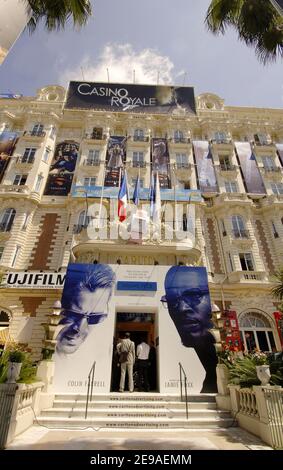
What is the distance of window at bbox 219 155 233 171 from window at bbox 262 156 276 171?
3471mm

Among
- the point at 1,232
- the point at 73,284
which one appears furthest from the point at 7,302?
the point at 73,284

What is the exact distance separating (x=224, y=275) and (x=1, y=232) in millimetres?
17405

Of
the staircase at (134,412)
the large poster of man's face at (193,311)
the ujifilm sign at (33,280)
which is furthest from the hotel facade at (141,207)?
the staircase at (134,412)

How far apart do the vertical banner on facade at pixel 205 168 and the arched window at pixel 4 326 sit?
18.6 metres

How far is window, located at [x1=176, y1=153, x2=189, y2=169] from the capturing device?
25.0 metres

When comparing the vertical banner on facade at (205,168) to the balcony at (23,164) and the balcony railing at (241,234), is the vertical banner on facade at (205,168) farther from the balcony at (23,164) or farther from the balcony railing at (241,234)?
the balcony at (23,164)

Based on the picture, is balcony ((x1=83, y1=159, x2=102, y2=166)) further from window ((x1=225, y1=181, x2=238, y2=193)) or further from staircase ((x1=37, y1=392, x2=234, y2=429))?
staircase ((x1=37, y1=392, x2=234, y2=429))

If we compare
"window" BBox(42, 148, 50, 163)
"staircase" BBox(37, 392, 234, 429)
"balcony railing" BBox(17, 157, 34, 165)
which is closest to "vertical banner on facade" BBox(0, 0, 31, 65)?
"staircase" BBox(37, 392, 234, 429)

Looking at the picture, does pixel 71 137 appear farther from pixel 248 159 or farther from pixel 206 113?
pixel 248 159

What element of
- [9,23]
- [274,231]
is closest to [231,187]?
[274,231]

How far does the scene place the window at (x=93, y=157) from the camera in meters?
24.7

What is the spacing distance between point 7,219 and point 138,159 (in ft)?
44.0

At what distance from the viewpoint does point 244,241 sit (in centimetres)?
2036
